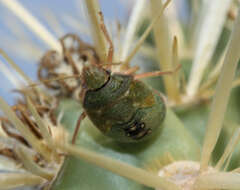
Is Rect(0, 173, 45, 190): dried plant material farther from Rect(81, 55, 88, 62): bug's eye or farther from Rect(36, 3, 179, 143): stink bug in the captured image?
Rect(81, 55, 88, 62): bug's eye

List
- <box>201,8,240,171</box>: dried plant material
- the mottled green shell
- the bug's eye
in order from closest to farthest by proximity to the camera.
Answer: <box>201,8,240,171</box>: dried plant material → the mottled green shell → the bug's eye

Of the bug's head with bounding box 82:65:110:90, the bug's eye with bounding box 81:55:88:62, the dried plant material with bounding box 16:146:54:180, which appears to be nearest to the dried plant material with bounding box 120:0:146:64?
the bug's eye with bounding box 81:55:88:62

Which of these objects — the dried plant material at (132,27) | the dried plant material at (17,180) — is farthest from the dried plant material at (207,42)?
the dried plant material at (17,180)

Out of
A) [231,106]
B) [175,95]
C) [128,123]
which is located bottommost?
[231,106]

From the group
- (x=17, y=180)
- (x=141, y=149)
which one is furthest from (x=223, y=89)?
(x=17, y=180)

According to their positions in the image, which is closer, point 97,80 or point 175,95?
point 97,80

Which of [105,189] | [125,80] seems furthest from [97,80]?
[105,189]

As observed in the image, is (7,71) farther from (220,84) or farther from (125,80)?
(220,84)
